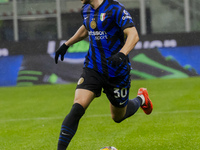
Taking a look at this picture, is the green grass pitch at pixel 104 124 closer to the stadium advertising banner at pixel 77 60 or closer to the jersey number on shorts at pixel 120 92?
the jersey number on shorts at pixel 120 92

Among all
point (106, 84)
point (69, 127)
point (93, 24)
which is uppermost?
point (93, 24)

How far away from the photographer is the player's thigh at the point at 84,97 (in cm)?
473

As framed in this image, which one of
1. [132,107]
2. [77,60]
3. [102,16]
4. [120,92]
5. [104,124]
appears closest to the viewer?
[102,16]

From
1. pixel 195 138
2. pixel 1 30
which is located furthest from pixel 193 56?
pixel 1 30

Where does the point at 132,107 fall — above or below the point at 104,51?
below

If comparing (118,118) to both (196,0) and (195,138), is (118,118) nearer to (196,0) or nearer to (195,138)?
(195,138)

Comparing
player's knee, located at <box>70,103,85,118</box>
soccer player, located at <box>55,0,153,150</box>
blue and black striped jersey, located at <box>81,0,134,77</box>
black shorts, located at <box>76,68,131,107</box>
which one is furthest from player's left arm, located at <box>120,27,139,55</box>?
player's knee, located at <box>70,103,85,118</box>

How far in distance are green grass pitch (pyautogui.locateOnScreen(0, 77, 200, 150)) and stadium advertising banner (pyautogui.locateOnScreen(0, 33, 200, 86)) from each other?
7.37 ft

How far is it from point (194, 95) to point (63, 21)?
37.1 feet

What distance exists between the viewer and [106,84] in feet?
16.4

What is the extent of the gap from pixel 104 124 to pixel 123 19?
2922mm

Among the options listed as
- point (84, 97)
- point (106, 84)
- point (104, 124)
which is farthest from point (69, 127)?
point (104, 124)

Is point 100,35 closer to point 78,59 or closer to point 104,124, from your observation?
point 104,124

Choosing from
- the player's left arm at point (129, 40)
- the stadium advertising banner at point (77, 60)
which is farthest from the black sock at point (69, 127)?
the stadium advertising banner at point (77, 60)
